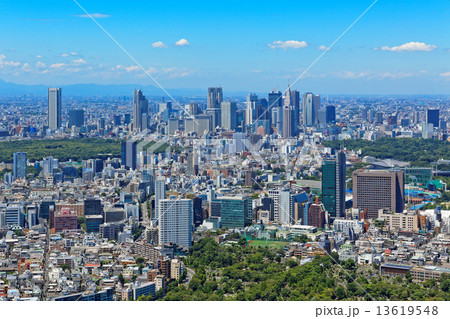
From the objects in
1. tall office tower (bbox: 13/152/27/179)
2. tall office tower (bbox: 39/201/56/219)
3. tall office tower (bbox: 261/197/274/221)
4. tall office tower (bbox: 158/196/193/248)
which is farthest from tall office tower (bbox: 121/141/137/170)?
tall office tower (bbox: 158/196/193/248)

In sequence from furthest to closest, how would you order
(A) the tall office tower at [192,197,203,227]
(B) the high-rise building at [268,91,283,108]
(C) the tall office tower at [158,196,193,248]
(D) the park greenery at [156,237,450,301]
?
(B) the high-rise building at [268,91,283,108], (A) the tall office tower at [192,197,203,227], (C) the tall office tower at [158,196,193,248], (D) the park greenery at [156,237,450,301]

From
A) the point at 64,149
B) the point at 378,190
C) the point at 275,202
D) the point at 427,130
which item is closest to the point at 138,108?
the point at 275,202

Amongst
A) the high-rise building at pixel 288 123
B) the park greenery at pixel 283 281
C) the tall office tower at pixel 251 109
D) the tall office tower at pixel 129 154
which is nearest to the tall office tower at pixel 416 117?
the high-rise building at pixel 288 123

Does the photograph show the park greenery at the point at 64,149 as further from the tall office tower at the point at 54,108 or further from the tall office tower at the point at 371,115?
the tall office tower at the point at 371,115

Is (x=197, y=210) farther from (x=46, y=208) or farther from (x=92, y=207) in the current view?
(x=46, y=208)

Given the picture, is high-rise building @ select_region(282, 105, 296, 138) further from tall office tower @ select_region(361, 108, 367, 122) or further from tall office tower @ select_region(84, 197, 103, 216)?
tall office tower @ select_region(84, 197, 103, 216)
